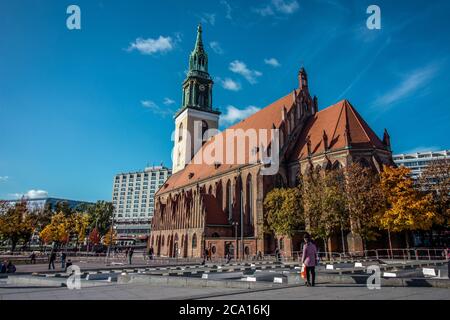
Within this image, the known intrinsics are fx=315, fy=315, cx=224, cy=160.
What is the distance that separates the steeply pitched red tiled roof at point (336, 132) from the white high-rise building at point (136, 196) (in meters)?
122

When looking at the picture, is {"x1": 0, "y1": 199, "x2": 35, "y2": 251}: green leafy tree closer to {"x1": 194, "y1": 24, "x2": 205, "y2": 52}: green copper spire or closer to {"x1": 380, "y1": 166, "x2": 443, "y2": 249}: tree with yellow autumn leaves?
{"x1": 194, "y1": 24, "x2": 205, "y2": 52}: green copper spire

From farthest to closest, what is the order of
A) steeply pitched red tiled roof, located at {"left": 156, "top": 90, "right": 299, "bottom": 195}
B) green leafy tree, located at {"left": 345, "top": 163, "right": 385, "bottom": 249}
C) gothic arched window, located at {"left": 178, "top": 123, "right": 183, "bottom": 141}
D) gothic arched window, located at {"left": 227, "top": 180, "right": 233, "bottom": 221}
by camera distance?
gothic arched window, located at {"left": 178, "top": 123, "right": 183, "bottom": 141}, steeply pitched red tiled roof, located at {"left": 156, "top": 90, "right": 299, "bottom": 195}, gothic arched window, located at {"left": 227, "top": 180, "right": 233, "bottom": 221}, green leafy tree, located at {"left": 345, "top": 163, "right": 385, "bottom": 249}

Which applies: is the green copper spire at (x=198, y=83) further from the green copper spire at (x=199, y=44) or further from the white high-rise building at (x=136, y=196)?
the white high-rise building at (x=136, y=196)

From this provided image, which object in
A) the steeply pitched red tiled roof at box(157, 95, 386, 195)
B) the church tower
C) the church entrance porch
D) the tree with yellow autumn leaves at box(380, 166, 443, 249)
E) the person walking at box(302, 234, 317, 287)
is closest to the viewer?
the person walking at box(302, 234, 317, 287)

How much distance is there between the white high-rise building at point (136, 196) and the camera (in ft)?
514

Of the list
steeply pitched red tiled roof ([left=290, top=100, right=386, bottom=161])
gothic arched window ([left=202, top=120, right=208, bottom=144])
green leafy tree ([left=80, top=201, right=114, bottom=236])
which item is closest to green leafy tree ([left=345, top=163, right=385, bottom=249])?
steeply pitched red tiled roof ([left=290, top=100, right=386, bottom=161])

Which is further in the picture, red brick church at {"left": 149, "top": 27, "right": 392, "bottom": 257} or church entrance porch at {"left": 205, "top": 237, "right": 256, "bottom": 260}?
church entrance porch at {"left": 205, "top": 237, "right": 256, "bottom": 260}

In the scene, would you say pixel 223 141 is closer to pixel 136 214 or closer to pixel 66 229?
pixel 66 229

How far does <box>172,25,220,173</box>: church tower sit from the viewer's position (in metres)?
68.2

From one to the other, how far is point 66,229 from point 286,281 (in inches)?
2587

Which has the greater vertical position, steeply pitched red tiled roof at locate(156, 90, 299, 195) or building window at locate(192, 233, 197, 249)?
steeply pitched red tiled roof at locate(156, 90, 299, 195)

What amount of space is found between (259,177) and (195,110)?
1279 inches

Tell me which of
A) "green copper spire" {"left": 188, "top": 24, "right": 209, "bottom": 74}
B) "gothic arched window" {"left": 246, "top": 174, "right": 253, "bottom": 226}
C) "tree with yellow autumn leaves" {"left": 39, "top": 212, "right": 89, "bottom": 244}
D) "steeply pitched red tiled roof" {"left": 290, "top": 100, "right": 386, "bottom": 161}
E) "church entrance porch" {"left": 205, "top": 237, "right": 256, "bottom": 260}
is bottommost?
"church entrance porch" {"left": 205, "top": 237, "right": 256, "bottom": 260}

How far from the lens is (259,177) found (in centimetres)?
4022
